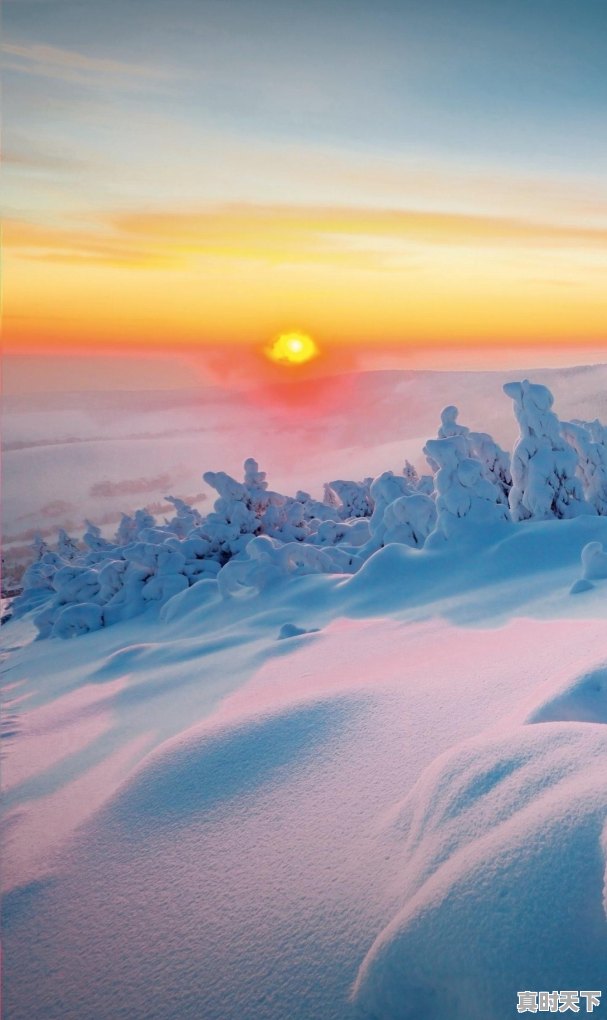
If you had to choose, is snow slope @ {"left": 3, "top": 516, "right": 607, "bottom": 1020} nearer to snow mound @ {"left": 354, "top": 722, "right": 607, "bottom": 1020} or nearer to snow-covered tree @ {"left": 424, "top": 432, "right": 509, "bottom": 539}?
snow mound @ {"left": 354, "top": 722, "right": 607, "bottom": 1020}

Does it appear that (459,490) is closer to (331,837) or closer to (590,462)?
(590,462)

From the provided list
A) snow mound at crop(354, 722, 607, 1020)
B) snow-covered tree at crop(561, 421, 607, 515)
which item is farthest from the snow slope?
snow-covered tree at crop(561, 421, 607, 515)

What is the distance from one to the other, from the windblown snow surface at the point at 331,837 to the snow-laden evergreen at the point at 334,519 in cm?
334

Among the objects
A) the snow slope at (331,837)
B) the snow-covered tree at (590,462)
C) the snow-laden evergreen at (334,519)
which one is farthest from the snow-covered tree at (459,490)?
the snow slope at (331,837)

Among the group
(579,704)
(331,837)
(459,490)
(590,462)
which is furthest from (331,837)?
(590,462)

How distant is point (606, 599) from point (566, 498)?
13.0 ft

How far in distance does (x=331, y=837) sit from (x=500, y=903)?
0.85 meters

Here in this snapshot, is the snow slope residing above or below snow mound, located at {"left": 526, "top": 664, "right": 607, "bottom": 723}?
below

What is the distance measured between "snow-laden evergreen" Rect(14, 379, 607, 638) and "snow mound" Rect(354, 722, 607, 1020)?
5.22 m

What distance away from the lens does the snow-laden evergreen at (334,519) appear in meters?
A: 8.27

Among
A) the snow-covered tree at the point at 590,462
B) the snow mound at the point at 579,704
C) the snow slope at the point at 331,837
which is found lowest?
the snow slope at the point at 331,837

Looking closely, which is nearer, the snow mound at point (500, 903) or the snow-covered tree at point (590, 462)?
the snow mound at point (500, 903)

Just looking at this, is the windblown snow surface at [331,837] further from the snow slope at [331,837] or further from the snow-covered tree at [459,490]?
the snow-covered tree at [459,490]

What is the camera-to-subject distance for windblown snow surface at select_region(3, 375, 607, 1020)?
1.89 m
